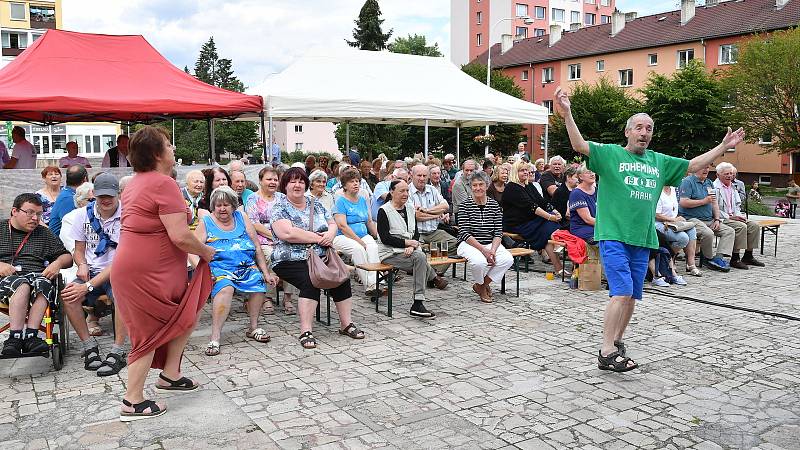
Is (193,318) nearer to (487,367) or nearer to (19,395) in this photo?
(19,395)

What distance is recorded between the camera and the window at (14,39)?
6500 cm

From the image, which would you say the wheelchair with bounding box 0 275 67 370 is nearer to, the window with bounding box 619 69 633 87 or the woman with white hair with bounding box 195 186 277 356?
the woman with white hair with bounding box 195 186 277 356

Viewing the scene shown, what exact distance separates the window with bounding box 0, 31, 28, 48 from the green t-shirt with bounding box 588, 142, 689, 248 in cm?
7219

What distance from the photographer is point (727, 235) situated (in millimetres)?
9820

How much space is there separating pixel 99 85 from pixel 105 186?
573 centimetres

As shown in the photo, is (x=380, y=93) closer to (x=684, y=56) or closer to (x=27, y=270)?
(x=27, y=270)

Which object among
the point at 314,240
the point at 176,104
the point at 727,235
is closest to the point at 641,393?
the point at 314,240

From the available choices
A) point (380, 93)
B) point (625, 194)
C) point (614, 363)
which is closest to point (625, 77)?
point (380, 93)

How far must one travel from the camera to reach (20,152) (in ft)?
38.3

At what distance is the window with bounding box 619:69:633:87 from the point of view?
1980 inches

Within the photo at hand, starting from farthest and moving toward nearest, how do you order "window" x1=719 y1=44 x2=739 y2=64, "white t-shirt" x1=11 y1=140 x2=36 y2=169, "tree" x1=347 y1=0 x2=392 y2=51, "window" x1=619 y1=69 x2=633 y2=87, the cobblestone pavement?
"tree" x1=347 y1=0 x2=392 y2=51, "window" x1=619 y1=69 x2=633 y2=87, "window" x1=719 y1=44 x2=739 y2=64, "white t-shirt" x1=11 y1=140 x2=36 y2=169, the cobblestone pavement

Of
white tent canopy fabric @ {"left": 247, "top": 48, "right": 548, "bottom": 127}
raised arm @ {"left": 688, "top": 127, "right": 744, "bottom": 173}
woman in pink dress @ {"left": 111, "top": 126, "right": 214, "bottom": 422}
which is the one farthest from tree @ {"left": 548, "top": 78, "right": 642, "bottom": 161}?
woman in pink dress @ {"left": 111, "top": 126, "right": 214, "bottom": 422}

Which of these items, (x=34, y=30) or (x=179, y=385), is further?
(x=34, y=30)

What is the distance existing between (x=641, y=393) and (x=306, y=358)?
2.53 metres
